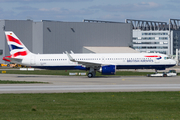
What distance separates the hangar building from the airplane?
45562 mm

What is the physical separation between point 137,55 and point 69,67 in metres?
11.7

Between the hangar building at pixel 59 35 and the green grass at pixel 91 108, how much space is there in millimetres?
73491

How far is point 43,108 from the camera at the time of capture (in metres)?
17.1

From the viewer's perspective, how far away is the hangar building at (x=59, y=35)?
9462 cm

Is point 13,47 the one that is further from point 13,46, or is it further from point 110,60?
point 110,60

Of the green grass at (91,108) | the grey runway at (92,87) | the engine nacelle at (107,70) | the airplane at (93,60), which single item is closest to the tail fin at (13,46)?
the airplane at (93,60)

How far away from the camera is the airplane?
46.5 m

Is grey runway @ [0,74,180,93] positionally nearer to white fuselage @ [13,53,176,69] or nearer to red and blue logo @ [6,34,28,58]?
white fuselage @ [13,53,176,69]

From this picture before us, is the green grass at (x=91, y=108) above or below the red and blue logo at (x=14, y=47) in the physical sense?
below

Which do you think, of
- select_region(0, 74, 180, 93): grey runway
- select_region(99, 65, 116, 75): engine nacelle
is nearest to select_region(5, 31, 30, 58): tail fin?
select_region(99, 65, 116, 75): engine nacelle

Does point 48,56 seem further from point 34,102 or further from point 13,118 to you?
point 13,118

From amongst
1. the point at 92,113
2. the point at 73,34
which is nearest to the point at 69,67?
the point at 92,113

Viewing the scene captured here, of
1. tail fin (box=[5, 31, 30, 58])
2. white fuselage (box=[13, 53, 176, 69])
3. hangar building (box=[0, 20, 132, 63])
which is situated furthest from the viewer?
hangar building (box=[0, 20, 132, 63])

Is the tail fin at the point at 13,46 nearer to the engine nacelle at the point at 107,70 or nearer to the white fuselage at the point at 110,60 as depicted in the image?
the white fuselage at the point at 110,60
